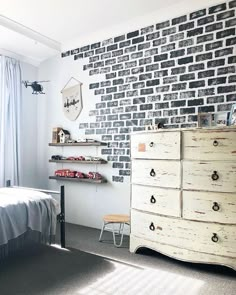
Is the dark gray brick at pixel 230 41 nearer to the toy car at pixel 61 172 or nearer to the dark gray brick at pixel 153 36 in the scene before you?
the dark gray brick at pixel 153 36

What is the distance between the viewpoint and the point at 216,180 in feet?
8.18

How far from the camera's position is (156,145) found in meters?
2.83

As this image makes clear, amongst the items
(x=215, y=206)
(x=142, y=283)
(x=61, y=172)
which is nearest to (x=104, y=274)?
(x=142, y=283)

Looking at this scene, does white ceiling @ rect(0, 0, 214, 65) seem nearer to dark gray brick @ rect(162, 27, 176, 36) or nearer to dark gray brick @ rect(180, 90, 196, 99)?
dark gray brick @ rect(162, 27, 176, 36)

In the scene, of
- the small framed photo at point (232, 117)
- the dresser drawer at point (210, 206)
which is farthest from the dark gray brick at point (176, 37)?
the dresser drawer at point (210, 206)

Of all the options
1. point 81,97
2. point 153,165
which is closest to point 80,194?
point 81,97

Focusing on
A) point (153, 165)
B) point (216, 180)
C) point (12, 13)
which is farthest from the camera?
point (12, 13)

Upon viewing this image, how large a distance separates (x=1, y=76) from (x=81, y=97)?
1292mm

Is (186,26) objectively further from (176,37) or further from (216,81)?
(216,81)

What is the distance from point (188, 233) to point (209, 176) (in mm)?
579

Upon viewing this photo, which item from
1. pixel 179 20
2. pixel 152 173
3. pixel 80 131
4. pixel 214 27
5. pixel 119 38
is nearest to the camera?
pixel 152 173

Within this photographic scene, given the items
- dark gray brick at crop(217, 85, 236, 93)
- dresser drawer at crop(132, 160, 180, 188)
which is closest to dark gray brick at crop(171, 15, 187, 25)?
dark gray brick at crop(217, 85, 236, 93)

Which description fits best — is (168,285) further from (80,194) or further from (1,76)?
(1,76)

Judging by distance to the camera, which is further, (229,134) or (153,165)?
(153,165)
